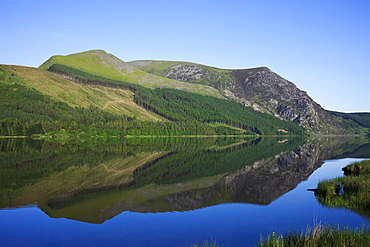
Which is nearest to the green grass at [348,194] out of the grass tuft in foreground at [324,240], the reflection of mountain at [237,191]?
the reflection of mountain at [237,191]

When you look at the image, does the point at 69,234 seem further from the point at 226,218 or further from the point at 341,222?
the point at 341,222

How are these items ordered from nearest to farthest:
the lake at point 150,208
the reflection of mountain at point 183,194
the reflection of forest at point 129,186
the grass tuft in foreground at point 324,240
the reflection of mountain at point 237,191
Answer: the grass tuft in foreground at point 324,240, the lake at point 150,208, the reflection of mountain at point 183,194, the reflection of forest at point 129,186, the reflection of mountain at point 237,191

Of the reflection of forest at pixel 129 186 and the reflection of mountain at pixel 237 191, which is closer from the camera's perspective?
the reflection of forest at pixel 129 186

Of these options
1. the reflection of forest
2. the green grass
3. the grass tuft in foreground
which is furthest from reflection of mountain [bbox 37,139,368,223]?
the grass tuft in foreground

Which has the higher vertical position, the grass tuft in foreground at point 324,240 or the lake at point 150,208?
the grass tuft in foreground at point 324,240

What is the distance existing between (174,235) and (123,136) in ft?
516

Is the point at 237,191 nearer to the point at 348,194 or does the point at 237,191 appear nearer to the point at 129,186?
the point at 348,194

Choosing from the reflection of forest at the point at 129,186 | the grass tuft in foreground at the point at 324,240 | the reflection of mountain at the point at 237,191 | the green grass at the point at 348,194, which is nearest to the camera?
the grass tuft in foreground at the point at 324,240

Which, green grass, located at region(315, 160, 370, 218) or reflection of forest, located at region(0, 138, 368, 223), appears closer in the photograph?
green grass, located at region(315, 160, 370, 218)

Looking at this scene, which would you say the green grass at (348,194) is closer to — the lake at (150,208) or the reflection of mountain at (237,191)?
the lake at (150,208)

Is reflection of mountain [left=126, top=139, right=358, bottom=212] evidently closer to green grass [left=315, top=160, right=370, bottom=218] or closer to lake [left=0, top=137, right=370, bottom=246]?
lake [left=0, top=137, right=370, bottom=246]

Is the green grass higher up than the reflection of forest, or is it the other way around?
the green grass

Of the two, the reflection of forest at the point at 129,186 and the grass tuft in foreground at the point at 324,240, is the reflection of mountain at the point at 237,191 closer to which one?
the reflection of forest at the point at 129,186

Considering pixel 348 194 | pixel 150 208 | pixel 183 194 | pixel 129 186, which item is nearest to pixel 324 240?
pixel 150 208
